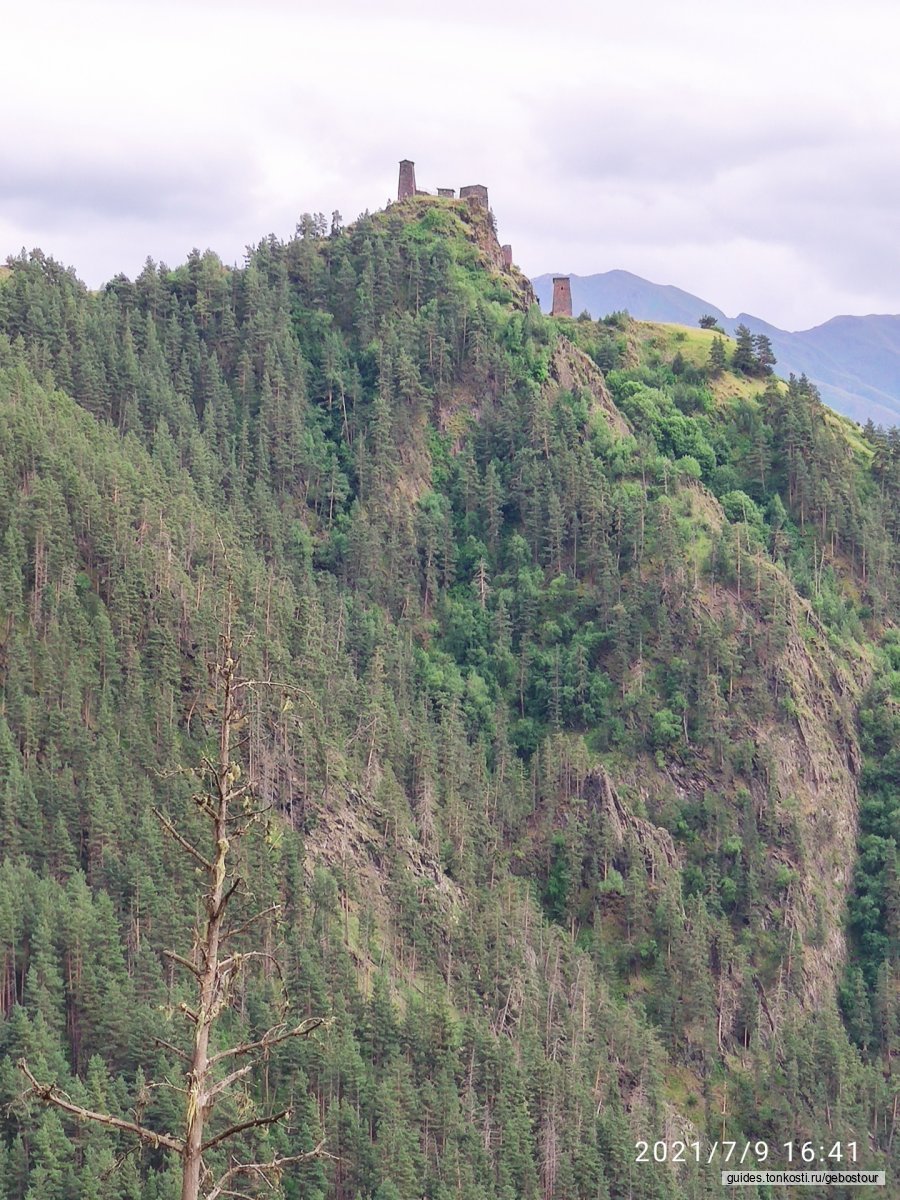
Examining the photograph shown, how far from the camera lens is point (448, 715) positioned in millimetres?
149000

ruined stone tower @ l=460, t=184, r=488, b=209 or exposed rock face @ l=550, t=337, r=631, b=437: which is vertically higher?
ruined stone tower @ l=460, t=184, r=488, b=209

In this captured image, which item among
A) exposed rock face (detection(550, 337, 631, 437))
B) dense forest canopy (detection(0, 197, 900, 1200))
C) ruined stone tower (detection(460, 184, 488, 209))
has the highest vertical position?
ruined stone tower (detection(460, 184, 488, 209))

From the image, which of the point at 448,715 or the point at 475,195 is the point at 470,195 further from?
the point at 448,715

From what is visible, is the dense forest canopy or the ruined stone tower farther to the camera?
the ruined stone tower

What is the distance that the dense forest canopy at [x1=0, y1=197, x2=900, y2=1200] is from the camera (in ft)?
343

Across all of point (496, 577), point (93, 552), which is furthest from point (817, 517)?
point (93, 552)

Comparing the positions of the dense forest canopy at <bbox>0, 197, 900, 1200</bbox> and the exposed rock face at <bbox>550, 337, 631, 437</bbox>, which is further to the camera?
the exposed rock face at <bbox>550, 337, 631, 437</bbox>

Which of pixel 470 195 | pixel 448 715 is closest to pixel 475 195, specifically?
pixel 470 195

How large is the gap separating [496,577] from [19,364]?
5016cm

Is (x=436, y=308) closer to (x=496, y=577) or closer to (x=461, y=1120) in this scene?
(x=496, y=577)

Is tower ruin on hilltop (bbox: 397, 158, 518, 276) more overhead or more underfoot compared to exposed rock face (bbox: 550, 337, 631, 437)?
more overhead

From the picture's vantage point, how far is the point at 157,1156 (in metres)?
93.2

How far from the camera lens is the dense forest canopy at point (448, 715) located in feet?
343

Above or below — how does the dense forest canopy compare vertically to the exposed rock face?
below
